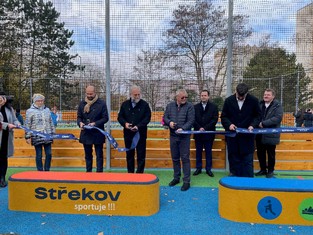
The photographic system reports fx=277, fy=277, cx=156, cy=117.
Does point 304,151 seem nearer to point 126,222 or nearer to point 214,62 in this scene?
point 214,62

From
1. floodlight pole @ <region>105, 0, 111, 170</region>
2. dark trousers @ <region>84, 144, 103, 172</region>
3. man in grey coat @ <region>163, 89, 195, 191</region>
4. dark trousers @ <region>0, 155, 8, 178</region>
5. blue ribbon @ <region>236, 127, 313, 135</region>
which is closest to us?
blue ribbon @ <region>236, 127, 313, 135</region>

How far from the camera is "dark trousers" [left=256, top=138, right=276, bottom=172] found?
202 inches

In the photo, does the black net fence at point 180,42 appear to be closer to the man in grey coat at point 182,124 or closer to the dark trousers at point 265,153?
the dark trousers at point 265,153

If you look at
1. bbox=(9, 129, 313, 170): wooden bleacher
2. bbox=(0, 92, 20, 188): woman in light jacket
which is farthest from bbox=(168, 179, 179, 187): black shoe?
bbox=(0, 92, 20, 188): woman in light jacket

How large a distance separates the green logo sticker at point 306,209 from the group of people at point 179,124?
1124 millimetres

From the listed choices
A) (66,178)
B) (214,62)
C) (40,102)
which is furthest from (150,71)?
(66,178)

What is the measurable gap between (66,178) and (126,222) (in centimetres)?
98

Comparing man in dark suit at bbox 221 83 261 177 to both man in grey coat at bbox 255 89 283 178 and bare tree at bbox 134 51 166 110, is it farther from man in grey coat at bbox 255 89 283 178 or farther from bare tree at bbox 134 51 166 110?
bare tree at bbox 134 51 166 110

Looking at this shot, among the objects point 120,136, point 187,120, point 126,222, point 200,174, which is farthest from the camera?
point 120,136

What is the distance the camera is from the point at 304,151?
5.65 m

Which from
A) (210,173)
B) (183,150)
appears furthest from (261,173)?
(183,150)

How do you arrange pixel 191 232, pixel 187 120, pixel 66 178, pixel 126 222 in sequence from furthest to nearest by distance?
pixel 187 120, pixel 66 178, pixel 126 222, pixel 191 232

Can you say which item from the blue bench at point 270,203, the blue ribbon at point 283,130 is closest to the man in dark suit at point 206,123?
the blue ribbon at point 283,130

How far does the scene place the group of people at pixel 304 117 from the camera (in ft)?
31.6
